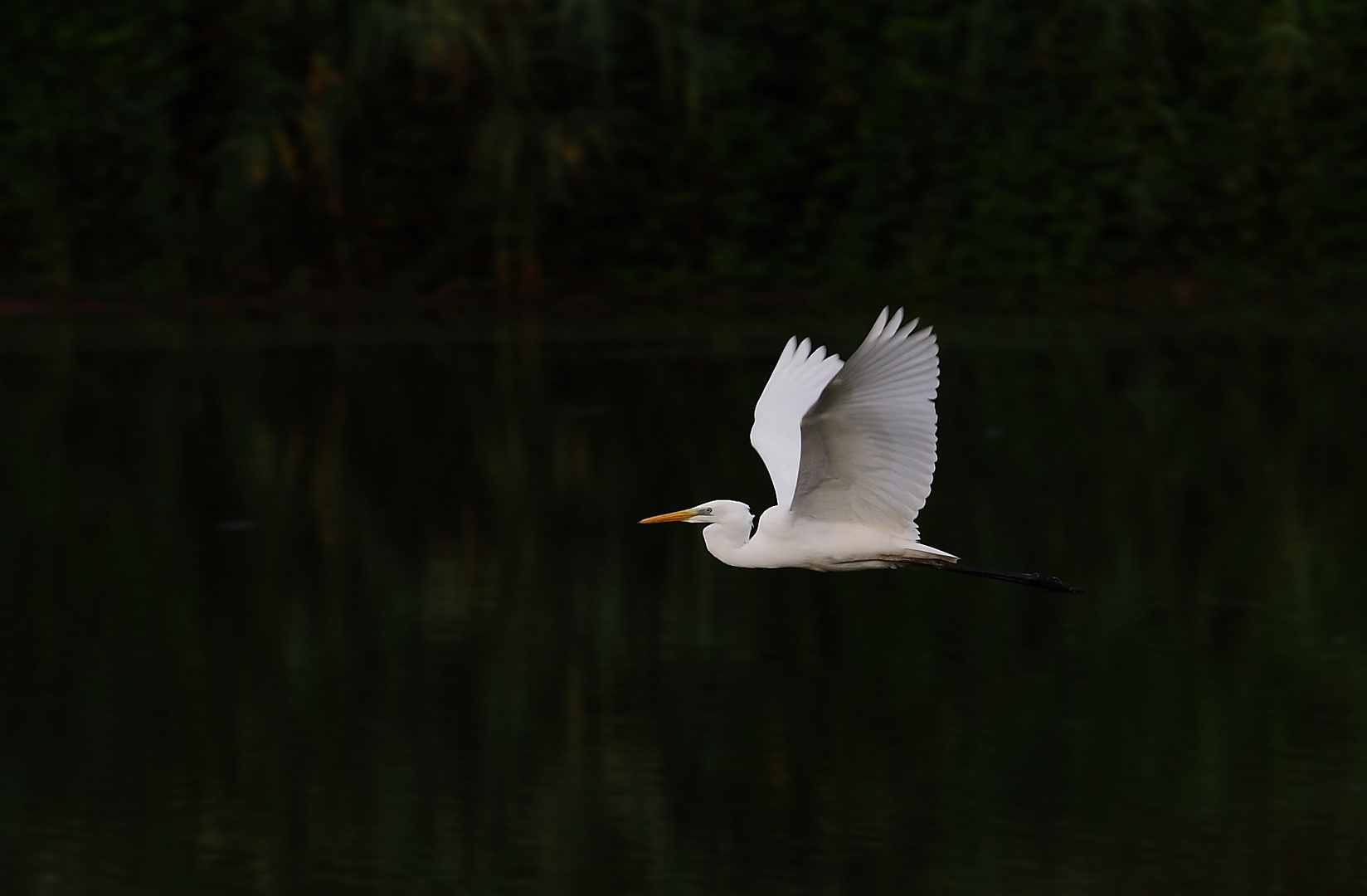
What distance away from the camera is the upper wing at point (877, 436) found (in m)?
4.86

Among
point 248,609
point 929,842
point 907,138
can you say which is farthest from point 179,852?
point 907,138

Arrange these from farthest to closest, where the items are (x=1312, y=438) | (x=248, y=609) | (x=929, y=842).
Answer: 1. (x=1312, y=438)
2. (x=248, y=609)
3. (x=929, y=842)

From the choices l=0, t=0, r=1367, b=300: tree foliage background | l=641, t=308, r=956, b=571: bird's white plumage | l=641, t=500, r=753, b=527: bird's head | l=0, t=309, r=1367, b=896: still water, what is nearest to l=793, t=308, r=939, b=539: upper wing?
l=641, t=308, r=956, b=571: bird's white plumage

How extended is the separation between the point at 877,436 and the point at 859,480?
0.54ft

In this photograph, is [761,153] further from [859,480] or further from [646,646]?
[859,480]

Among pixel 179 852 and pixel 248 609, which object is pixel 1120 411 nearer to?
pixel 248 609

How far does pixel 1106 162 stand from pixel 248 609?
33.7 feet

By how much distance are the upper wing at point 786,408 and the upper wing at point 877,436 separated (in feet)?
1.49

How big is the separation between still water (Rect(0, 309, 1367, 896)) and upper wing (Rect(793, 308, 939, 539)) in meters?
1.83

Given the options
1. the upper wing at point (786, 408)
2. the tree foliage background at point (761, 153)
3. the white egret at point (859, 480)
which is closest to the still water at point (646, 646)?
the upper wing at point (786, 408)

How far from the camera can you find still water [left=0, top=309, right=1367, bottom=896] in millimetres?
7207

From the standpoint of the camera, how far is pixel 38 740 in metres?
8.52

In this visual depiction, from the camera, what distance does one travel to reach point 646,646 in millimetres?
9602

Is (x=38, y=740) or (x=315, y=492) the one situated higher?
(x=315, y=492)
